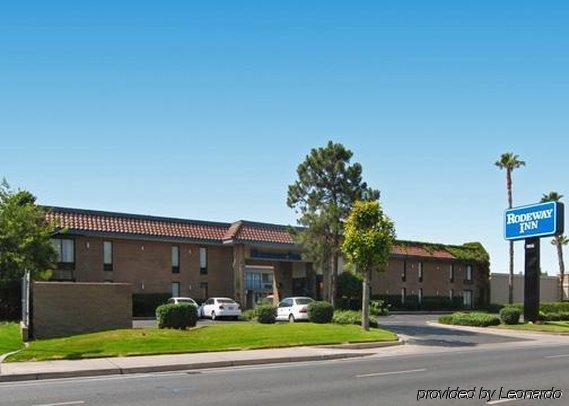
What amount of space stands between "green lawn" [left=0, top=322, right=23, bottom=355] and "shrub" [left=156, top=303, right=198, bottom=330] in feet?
17.1

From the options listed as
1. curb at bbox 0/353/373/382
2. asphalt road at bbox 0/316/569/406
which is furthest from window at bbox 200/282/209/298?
asphalt road at bbox 0/316/569/406

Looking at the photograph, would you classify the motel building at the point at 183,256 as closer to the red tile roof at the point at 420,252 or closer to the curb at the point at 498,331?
the red tile roof at the point at 420,252

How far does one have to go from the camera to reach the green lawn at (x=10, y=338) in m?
21.6

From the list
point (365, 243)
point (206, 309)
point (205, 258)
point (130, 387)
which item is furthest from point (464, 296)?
point (130, 387)

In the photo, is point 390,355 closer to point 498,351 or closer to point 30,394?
point 498,351

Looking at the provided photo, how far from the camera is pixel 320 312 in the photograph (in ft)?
108

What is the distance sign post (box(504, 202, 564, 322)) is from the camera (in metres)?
42.0

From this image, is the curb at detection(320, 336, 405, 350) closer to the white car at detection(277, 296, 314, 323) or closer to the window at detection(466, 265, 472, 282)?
the white car at detection(277, 296, 314, 323)

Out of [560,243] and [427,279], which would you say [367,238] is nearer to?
[427,279]

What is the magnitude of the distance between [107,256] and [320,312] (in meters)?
17.7

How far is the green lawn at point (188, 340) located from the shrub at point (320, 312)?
3.68 meters

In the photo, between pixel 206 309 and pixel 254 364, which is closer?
pixel 254 364

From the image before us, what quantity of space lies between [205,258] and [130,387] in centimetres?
3493

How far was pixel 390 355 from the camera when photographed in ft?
76.0
